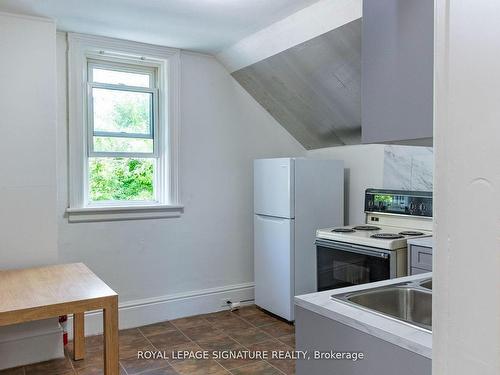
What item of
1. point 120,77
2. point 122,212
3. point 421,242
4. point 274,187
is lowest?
point 421,242

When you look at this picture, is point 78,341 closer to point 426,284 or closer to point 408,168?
point 426,284

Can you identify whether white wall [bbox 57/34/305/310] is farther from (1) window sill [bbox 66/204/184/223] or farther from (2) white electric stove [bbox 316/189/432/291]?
(2) white electric stove [bbox 316/189/432/291]

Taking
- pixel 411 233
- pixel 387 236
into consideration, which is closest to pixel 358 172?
pixel 411 233

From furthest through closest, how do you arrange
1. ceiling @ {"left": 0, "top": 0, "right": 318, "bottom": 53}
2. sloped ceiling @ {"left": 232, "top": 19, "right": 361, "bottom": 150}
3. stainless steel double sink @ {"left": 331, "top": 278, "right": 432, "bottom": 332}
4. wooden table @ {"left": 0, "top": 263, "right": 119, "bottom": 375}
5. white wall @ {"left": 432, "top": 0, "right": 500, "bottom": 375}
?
1. sloped ceiling @ {"left": 232, "top": 19, "right": 361, "bottom": 150}
2. ceiling @ {"left": 0, "top": 0, "right": 318, "bottom": 53}
3. wooden table @ {"left": 0, "top": 263, "right": 119, "bottom": 375}
4. stainless steel double sink @ {"left": 331, "top": 278, "right": 432, "bottom": 332}
5. white wall @ {"left": 432, "top": 0, "right": 500, "bottom": 375}

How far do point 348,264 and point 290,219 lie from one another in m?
0.62

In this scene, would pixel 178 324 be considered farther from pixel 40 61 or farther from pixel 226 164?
pixel 40 61

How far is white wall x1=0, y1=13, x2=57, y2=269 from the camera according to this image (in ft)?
8.91

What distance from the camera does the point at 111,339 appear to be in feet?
6.76

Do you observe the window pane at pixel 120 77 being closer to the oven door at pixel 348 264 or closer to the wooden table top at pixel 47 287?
the wooden table top at pixel 47 287

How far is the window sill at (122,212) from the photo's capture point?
322 centimetres

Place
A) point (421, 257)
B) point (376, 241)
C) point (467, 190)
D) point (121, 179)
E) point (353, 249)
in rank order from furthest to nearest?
point (121, 179) → point (353, 249) → point (376, 241) → point (421, 257) → point (467, 190)

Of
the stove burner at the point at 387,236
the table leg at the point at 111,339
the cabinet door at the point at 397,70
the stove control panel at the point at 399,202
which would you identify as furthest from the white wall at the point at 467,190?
the stove control panel at the point at 399,202

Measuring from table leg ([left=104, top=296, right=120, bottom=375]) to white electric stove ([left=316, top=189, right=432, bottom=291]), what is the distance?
5.35 ft
